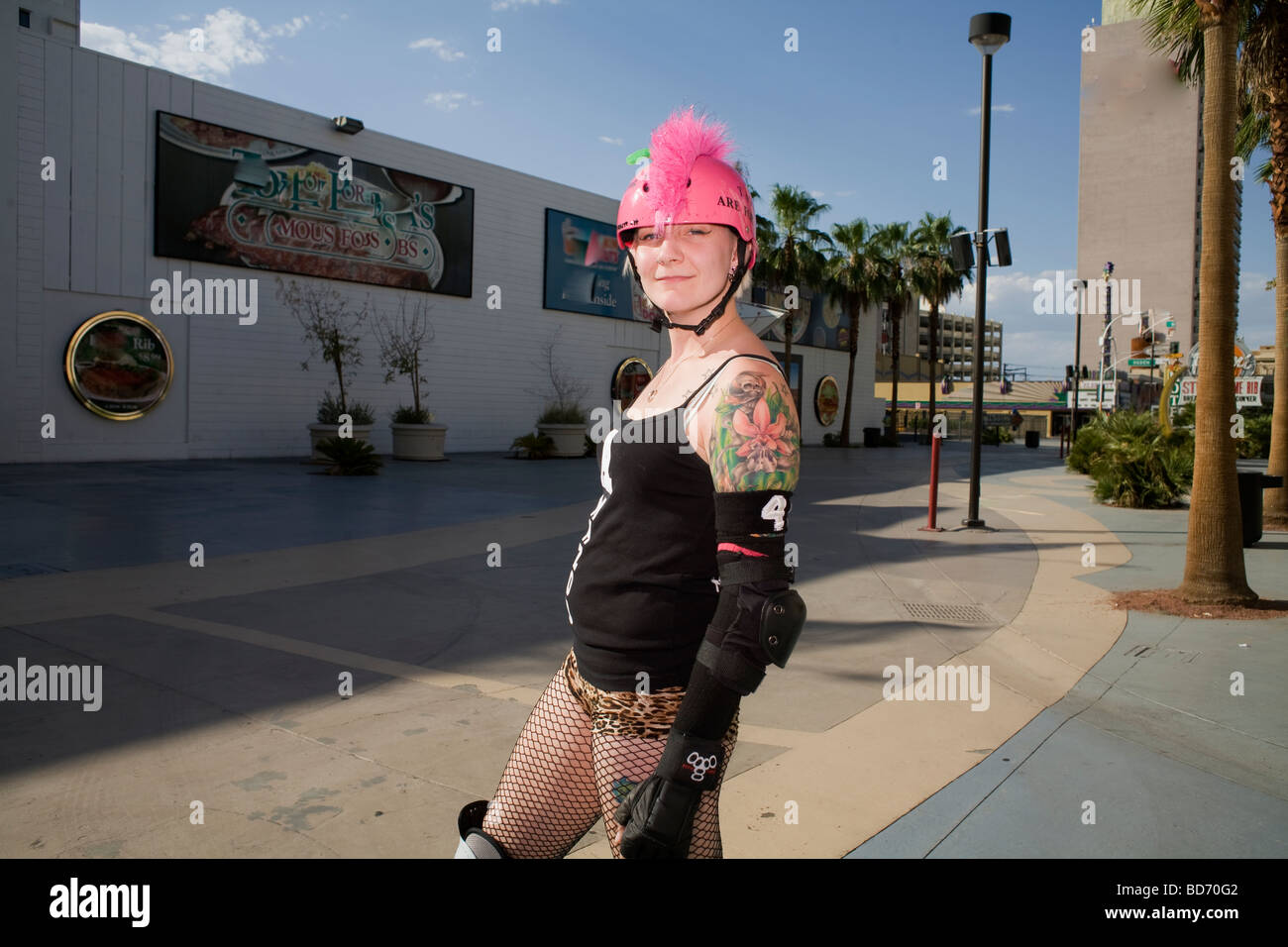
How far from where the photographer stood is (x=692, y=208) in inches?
73.0

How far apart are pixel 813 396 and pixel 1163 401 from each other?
934 inches

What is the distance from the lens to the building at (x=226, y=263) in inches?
693

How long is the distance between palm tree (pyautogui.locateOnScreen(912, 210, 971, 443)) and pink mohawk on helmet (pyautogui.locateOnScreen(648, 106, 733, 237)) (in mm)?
38940

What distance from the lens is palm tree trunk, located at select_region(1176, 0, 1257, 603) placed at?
721 cm

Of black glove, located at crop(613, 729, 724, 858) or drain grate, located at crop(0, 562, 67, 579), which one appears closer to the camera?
black glove, located at crop(613, 729, 724, 858)

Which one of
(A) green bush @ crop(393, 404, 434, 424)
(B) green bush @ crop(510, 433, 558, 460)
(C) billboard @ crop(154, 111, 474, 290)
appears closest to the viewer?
(C) billboard @ crop(154, 111, 474, 290)

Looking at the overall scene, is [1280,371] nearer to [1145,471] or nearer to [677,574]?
[1145,471]

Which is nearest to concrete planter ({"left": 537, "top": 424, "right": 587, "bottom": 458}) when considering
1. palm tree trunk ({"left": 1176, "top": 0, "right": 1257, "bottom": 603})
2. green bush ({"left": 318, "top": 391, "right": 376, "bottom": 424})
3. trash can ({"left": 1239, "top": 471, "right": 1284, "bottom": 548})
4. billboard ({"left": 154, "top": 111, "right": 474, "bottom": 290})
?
billboard ({"left": 154, "top": 111, "right": 474, "bottom": 290})

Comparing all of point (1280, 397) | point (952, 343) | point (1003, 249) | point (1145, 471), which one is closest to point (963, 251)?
point (1003, 249)

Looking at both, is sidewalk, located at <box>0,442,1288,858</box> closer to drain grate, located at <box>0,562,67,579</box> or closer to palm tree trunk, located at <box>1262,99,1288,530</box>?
drain grate, located at <box>0,562,67,579</box>

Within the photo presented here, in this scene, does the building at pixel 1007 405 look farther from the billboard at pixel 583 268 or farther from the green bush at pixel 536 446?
the green bush at pixel 536 446

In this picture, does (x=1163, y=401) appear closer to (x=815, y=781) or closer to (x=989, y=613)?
(x=989, y=613)
